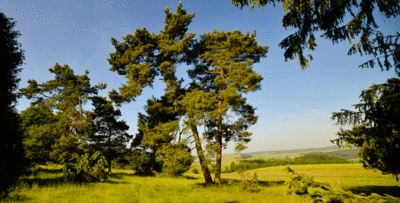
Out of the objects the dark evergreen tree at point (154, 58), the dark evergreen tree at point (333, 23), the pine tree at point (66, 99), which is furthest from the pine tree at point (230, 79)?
the pine tree at point (66, 99)

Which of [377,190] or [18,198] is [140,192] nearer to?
[18,198]

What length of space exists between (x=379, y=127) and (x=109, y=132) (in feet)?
100

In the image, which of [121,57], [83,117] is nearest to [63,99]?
[83,117]

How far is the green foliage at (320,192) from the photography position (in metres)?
1.73

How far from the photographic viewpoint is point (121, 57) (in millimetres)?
14508

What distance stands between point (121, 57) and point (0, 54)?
25.3 ft

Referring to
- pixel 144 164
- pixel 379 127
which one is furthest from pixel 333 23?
pixel 144 164

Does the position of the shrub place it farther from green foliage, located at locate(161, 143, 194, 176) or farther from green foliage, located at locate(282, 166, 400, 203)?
green foliage, located at locate(282, 166, 400, 203)

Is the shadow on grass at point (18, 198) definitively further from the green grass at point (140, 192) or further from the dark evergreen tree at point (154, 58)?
the dark evergreen tree at point (154, 58)

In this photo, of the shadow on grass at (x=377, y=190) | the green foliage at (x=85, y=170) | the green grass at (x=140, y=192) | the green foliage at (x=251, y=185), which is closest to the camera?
the green grass at (x=140, y=192)

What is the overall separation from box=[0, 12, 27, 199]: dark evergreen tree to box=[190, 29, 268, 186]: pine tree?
1018 centimetres

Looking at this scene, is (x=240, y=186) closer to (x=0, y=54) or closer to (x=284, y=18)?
(x=284, y=18)

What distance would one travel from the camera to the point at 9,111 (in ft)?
23.8

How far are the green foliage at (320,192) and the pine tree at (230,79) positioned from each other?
1016 cm
